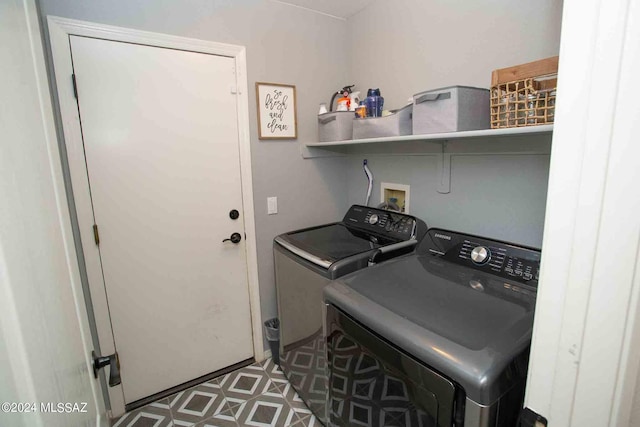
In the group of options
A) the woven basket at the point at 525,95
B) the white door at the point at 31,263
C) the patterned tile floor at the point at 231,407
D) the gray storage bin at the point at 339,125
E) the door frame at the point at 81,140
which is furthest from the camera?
the gray storage bin at the point at 339,125

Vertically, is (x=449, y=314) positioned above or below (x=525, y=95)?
below

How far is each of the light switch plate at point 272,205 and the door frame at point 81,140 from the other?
13cm

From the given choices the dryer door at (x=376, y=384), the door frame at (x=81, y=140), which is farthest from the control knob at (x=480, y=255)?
the door frame at (x=81, y=140)

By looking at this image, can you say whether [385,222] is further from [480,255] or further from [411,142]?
Result: [480,255]

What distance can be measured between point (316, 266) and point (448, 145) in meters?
0.99

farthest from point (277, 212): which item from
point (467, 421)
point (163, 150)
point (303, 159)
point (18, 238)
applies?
point (18, 238)

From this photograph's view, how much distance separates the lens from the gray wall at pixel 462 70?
4.47ft

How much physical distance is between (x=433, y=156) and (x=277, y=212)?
1105mm

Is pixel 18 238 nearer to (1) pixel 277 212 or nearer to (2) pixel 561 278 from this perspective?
(2) pixel 561 278

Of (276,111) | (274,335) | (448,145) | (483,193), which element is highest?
(276,111)

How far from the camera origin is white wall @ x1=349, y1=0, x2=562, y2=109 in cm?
133

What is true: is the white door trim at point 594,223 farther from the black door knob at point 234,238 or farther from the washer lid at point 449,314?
the black door knob at point 234,238

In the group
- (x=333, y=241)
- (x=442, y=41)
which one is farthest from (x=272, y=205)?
(x=442, y=41)

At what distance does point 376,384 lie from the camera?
1.13 meters
